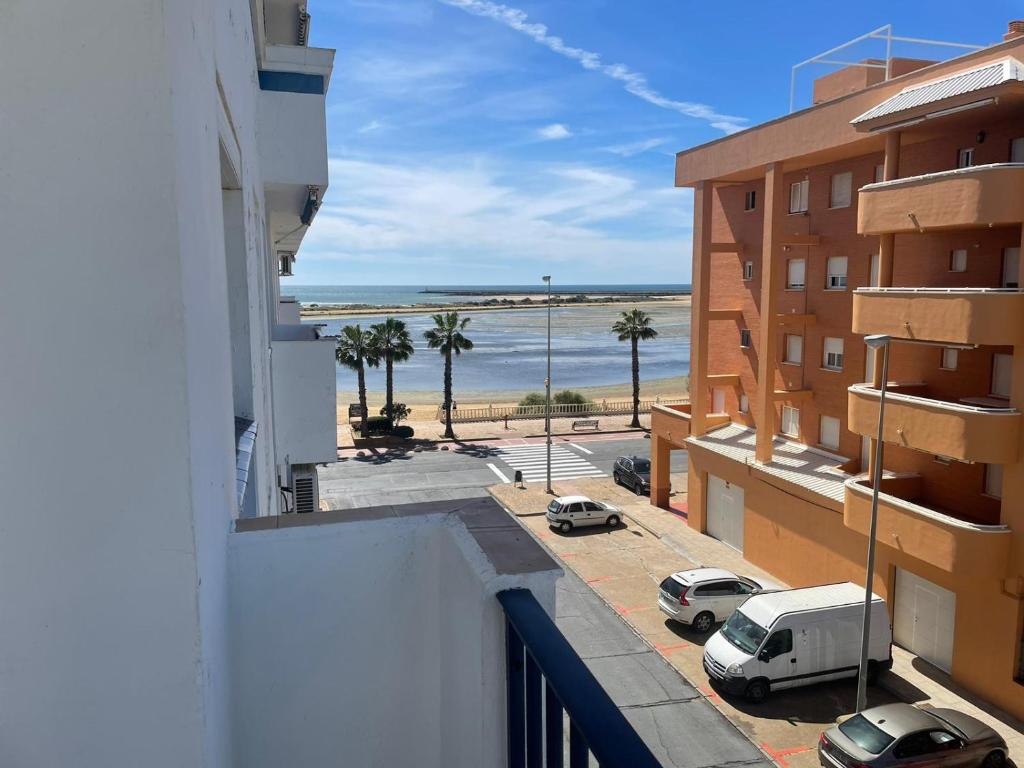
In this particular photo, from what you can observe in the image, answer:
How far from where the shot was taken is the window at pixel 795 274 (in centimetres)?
2145

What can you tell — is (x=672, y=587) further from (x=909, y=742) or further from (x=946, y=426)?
(x=946, y=426)

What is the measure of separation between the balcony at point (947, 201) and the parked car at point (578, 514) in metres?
12.1

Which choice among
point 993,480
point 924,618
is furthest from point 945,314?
point 924,618

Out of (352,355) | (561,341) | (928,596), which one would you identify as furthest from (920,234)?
(561,341)

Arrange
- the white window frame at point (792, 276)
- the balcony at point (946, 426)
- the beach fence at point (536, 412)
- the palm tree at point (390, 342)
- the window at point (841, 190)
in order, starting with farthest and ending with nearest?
the beach fence at point (536, 412)
the palm tree at point (390, 342)
the white window frame at point (792, 276)
the window at point (841, 190)
the balcony at point (946, 426)

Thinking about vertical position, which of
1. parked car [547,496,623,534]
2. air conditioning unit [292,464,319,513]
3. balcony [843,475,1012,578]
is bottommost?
parked car [547,496,623,534]

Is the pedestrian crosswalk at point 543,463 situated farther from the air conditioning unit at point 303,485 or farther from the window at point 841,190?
the air conditioning unit at point 303,485

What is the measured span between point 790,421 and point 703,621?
761 centimetres

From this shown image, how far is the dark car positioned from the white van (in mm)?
14142

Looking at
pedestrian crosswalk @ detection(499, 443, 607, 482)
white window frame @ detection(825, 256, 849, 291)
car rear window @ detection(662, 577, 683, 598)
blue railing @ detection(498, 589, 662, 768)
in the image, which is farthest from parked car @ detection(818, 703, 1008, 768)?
pedestrian crosswalk @ detection(499, 443, 607, 482)

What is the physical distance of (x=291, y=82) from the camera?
8219mm

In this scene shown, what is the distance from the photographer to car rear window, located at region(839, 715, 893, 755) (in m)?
11.4

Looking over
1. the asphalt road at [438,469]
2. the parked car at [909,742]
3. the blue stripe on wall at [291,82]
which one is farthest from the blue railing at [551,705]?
the asphalt road at [438,469]

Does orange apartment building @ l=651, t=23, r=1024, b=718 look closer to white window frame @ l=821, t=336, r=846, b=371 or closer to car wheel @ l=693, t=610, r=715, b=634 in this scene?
white window frame @ l=821, t=336, r=846, b=371
